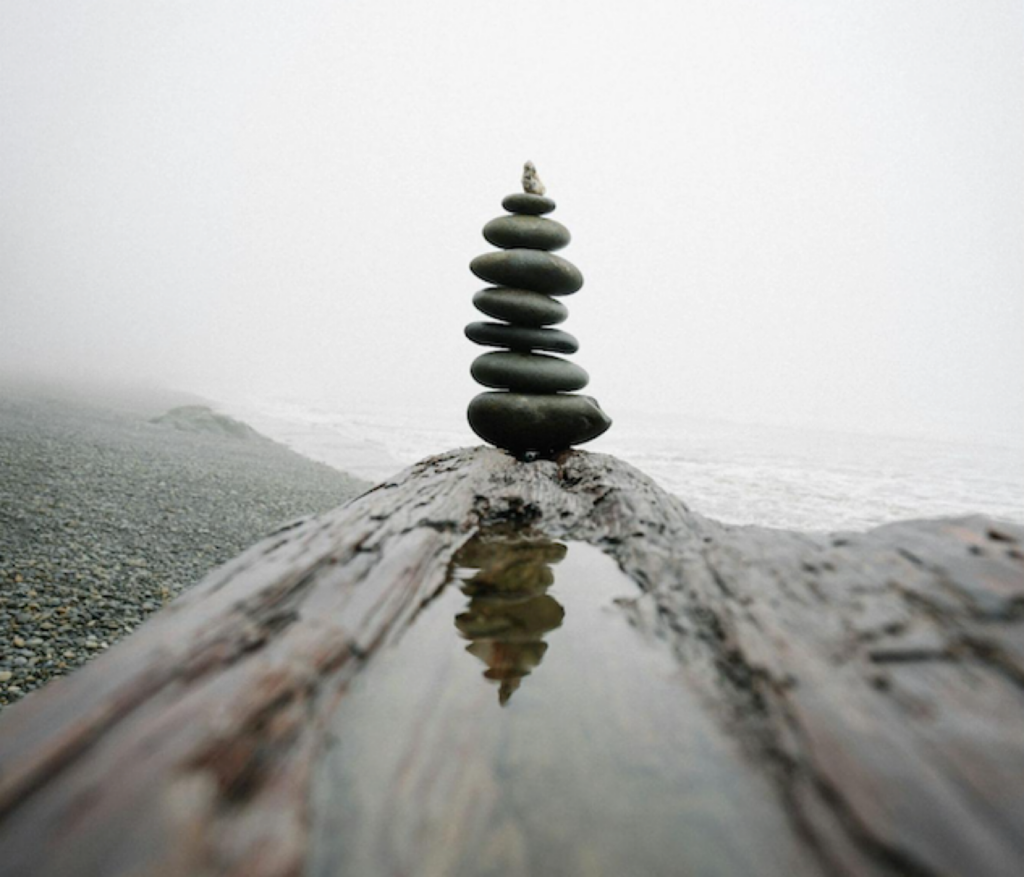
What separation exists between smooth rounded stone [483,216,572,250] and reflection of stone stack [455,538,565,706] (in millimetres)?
2581

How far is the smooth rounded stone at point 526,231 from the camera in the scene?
13.7 feet

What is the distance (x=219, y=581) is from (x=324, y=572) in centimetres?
25

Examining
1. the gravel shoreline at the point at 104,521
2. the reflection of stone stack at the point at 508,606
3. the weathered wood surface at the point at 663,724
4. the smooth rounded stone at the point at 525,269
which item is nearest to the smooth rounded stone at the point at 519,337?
the smooth rounded stone at the point at 525,269

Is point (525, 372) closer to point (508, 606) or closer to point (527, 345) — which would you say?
point (527, 345)

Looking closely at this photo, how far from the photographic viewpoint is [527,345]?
4176 millimetres

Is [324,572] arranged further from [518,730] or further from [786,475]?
[786,475]

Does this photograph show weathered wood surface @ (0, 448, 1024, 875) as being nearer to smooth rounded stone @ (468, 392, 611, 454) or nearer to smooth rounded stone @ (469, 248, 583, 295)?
smooth rounded stone @ (468, 392, 611, 454)

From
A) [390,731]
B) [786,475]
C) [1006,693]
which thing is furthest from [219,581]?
[786,475]

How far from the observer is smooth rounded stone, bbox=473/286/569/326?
407cm

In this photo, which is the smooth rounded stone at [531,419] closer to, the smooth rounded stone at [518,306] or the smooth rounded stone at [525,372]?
the smooth rounded stone at [525,372]

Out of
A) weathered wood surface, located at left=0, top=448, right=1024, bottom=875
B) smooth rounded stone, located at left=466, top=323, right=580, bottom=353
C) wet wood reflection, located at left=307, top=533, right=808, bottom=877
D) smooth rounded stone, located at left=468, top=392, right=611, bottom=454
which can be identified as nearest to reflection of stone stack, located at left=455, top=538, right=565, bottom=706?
wet wood reflection, located at left=307, top=533, right=808, bottom=877

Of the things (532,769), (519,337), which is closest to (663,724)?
(532,769)

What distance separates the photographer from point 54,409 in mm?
15375

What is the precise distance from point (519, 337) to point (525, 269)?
1.48ft
